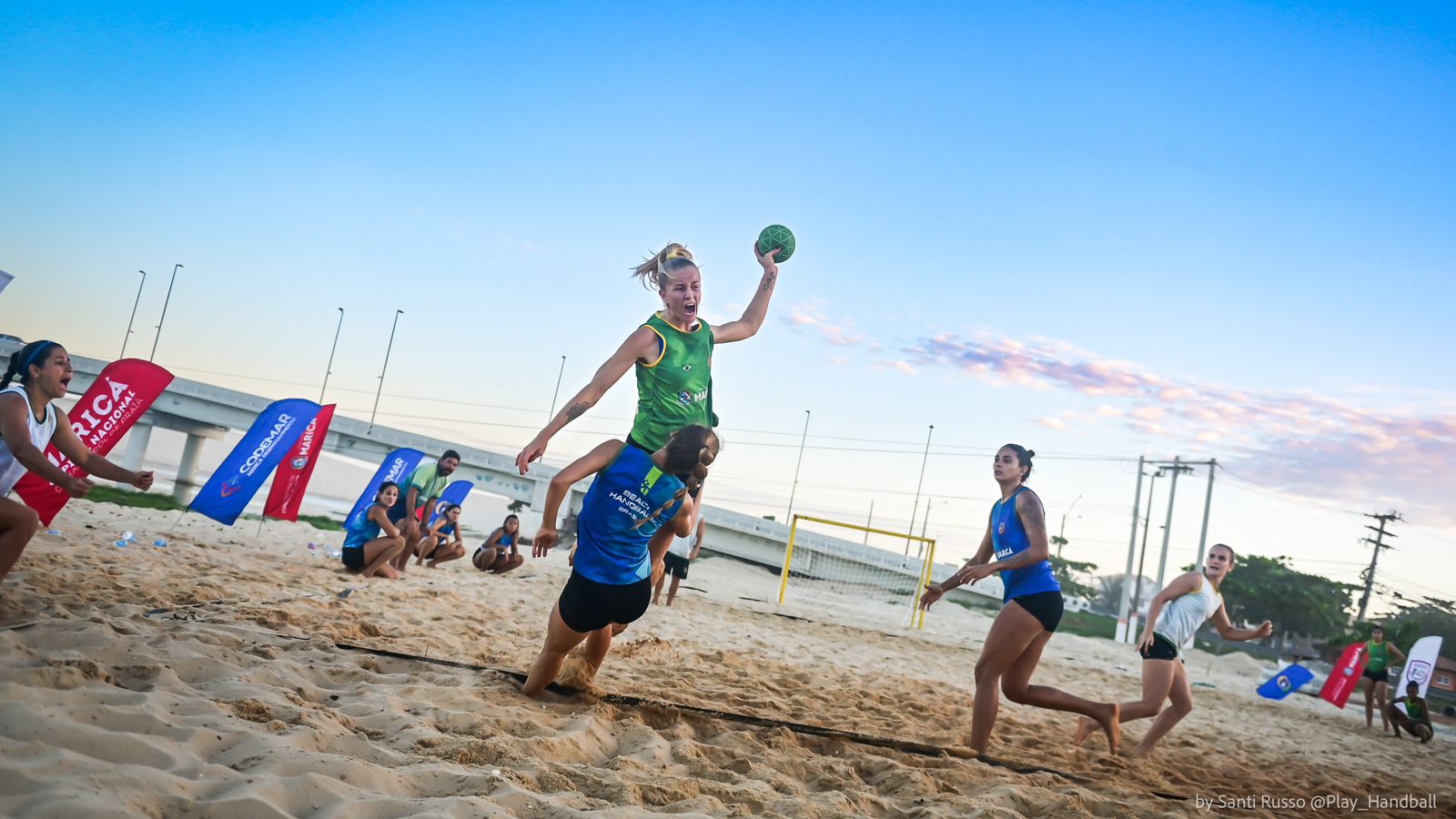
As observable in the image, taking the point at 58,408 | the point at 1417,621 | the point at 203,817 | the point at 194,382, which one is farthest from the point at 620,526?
the point at 1417,621

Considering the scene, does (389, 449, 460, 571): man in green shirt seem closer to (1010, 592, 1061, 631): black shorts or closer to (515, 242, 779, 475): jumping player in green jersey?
(515, 242, 779, 475): jumping player in green jersey

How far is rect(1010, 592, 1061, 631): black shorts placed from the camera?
475 centimetres

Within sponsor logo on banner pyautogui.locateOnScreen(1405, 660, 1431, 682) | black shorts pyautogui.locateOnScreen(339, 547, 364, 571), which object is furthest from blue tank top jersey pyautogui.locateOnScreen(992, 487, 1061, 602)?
sponsor logo on banner pyautogui.locateOnScreen(1405, 660, 1431, 682)

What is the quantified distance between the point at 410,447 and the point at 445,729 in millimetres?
38192

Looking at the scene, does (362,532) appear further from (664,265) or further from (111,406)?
(664,265)

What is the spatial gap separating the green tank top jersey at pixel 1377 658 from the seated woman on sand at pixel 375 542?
14335 mm

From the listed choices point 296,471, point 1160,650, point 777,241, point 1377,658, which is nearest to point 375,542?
point 296,471

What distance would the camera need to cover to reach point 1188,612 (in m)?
5.96

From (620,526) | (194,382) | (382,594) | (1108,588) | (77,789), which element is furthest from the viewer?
(1108,588)

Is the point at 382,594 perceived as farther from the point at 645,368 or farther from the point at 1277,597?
the point at 1277,597

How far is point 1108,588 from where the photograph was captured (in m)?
90.5

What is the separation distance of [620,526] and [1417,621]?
53.4 meters

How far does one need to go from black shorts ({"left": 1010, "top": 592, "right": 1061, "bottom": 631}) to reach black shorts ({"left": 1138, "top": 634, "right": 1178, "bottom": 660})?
1353 millimetres

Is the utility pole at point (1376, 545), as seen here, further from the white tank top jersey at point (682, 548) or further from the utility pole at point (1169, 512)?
the white tank top jersey at point (682, 548)
